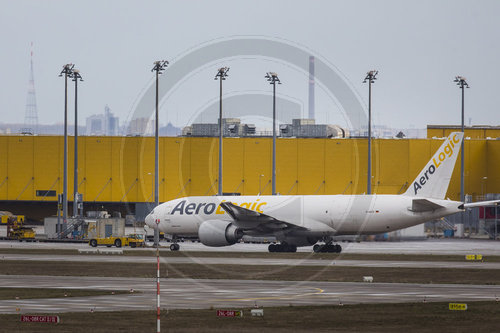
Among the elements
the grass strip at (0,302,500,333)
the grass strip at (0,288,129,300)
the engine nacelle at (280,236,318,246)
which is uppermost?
the engine nacelle at (280,236,318,246)

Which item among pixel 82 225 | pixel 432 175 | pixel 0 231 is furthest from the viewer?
pixel 0 231

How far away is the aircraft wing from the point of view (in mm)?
68750

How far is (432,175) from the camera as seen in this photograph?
2665 inches

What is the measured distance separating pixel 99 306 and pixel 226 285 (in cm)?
1056

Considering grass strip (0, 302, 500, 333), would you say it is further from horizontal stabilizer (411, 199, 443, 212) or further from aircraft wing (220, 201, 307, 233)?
aircraft wing (220, 201, 307, 233)

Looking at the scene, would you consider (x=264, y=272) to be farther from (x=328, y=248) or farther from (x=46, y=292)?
(x=328, y=248)

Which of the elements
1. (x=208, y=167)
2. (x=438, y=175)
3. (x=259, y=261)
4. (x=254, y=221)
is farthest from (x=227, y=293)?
(x=208, y=167)

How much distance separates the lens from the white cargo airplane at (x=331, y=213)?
216 feet

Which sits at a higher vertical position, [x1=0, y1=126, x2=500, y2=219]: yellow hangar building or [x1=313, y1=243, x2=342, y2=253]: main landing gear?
[x1=0, y1=126, x2=500, y2=219]: yellow hangar building

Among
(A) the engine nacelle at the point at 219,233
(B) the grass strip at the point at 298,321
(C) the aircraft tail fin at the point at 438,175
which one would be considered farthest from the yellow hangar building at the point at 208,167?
(B) the grass strip at the point at 298,321

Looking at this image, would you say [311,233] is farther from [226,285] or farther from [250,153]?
[250,153]

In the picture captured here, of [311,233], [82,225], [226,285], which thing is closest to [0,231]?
[82,225]

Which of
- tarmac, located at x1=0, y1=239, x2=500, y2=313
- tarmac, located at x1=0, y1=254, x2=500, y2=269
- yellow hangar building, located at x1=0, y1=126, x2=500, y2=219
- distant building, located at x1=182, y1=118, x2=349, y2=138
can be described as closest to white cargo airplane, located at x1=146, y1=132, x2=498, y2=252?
tarmac, located at x1=0, y1=254, x2=500, y2=269

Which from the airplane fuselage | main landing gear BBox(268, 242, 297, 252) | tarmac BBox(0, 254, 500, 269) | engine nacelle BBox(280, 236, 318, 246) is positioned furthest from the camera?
main landing gear BBox(268, 242, 297, 252)
